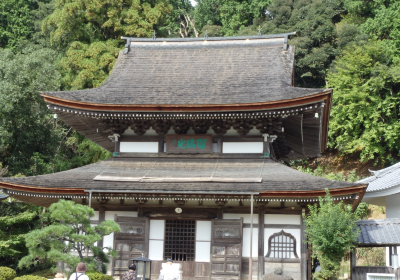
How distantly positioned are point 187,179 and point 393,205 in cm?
955

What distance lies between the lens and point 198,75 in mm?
19969

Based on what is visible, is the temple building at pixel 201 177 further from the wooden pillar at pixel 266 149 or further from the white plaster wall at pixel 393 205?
the white plaster wall at pixel 393 205

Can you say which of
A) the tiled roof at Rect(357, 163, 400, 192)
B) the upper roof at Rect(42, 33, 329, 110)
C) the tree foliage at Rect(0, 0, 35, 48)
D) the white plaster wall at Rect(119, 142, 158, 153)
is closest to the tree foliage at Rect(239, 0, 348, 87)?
the tiled roof at Rect(357, 163, 400, 192)

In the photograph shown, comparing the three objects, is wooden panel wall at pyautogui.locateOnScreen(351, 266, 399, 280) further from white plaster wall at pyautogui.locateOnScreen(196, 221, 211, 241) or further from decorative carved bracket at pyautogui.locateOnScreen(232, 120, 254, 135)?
decorative carved bracket at pyautogui.locateOnScreen(232, 120, 254, 135)

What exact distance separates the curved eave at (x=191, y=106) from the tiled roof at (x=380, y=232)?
427 centimetres

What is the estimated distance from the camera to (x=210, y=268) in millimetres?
16188

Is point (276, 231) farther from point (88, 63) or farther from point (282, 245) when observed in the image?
point (88, 63)

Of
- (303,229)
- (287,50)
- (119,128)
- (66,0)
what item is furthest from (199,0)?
(303,229)

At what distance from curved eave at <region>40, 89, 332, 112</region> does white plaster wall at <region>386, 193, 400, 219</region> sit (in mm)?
6836

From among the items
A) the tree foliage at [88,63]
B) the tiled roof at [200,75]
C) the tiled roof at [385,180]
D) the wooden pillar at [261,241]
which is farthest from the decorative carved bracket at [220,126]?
the tree foliage at [88,63]

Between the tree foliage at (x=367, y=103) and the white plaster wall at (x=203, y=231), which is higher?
the tree foliage at (x=367, y=103)

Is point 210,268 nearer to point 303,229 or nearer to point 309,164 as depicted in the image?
point 303,229

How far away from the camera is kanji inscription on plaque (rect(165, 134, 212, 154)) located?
17797mm

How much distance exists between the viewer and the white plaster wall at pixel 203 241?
16.5 m
